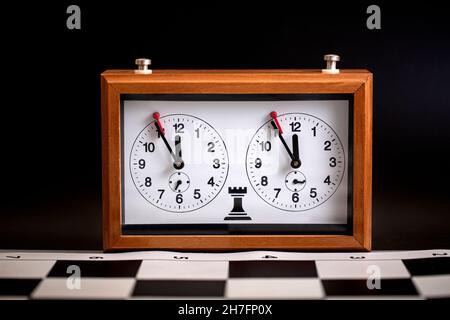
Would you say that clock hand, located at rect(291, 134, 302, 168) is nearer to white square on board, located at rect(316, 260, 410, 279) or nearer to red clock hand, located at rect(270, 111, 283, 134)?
red clock hand, located at rect(270, 111, 283, 134)

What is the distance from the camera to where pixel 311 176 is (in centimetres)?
271

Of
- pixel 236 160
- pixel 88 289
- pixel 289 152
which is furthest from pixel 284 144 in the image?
pixel 88 289

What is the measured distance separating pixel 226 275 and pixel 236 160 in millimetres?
329

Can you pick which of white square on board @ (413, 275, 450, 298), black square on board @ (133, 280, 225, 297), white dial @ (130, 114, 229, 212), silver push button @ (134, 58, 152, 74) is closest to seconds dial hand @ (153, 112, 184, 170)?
white dial @ (130, 114, 229, 212)

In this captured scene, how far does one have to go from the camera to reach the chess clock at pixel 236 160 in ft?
8.75

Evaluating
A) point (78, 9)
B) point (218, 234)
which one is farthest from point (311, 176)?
point (78, 9)

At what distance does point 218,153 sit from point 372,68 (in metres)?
0.68

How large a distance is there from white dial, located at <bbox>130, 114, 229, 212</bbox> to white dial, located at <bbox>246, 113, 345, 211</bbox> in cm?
9

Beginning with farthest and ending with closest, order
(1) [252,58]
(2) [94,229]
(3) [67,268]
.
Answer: (1) [252,58] < (2) [94,229] < (3) [67,268]

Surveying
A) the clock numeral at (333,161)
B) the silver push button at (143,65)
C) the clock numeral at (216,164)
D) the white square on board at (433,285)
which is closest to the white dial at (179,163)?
the clock numeral at (216,164)

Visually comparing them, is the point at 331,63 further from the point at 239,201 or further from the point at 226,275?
the point at 226,275

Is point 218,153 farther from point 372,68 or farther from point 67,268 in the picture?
point 372,68

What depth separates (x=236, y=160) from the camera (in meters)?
2.71

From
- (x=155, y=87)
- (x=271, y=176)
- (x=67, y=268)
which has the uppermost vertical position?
(x=155, y=87)
